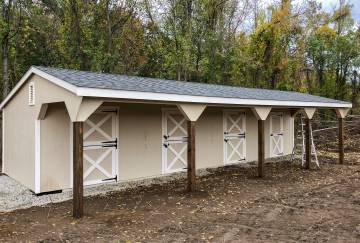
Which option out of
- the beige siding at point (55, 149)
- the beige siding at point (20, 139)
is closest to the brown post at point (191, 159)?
the beige siding at point (55, 149)

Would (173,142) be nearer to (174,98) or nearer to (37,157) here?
(174,98)

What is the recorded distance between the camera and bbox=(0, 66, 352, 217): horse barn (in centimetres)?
588

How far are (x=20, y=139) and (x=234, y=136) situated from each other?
21.5 ft

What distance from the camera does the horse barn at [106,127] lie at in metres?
5.88

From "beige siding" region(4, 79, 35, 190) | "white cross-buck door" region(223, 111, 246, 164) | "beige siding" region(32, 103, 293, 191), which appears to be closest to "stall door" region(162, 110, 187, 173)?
"beige siding" region(32, 103, 293, 191)

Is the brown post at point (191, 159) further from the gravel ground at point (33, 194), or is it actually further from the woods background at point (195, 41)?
the woods background at point (195, 41)

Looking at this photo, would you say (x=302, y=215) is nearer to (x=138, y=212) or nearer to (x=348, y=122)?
(x=138, y=212)

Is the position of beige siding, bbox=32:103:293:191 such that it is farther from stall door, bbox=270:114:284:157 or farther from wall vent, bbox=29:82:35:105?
stall door, bbox=270:114:284:157

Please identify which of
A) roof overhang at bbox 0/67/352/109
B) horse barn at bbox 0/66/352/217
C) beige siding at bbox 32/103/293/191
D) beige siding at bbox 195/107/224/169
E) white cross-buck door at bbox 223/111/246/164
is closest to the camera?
roof overhang at bbox 0/67/352/109

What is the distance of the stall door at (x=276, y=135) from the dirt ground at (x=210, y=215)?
4.35m

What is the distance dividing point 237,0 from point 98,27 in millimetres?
10080

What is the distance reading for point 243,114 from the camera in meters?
11.5

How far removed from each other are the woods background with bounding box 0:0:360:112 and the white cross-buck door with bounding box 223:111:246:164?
7.26 meters

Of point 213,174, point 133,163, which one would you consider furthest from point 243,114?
point 133,163
